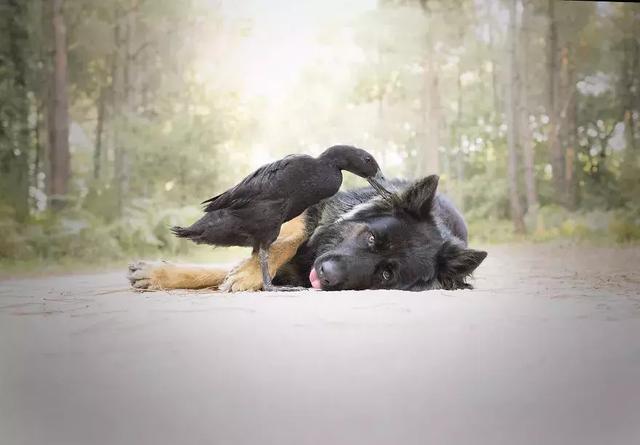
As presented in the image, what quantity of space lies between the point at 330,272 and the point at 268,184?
1.12ft

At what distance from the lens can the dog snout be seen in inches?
80.9

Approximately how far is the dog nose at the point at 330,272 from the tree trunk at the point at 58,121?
1.00 metres

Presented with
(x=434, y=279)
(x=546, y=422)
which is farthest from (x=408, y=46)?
(x=546, y=422)

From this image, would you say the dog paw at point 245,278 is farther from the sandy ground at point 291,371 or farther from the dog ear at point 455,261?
the dog ear at point 455,261

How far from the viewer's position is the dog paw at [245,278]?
211 centimetres

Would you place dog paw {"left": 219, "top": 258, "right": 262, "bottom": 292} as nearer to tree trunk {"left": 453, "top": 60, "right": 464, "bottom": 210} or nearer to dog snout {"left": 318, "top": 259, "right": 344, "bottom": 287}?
dog snout {"left": 318, "top": 259, "right": 344, "bottom": 287}

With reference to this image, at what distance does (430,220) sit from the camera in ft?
7.39

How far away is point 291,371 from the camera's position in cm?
191

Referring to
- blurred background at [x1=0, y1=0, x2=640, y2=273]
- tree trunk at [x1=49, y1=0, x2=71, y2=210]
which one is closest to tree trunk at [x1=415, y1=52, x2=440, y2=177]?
blurred background at [x1=0, y1=0, x2=640, y2=273]

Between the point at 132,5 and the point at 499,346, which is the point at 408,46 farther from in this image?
the point at 499,346

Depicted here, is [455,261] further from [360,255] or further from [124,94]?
[124,94]

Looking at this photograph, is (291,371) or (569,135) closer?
(291,371)

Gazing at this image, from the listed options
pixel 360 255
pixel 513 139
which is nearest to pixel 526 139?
pixel 513 139

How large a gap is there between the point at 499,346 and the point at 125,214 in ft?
4.60
